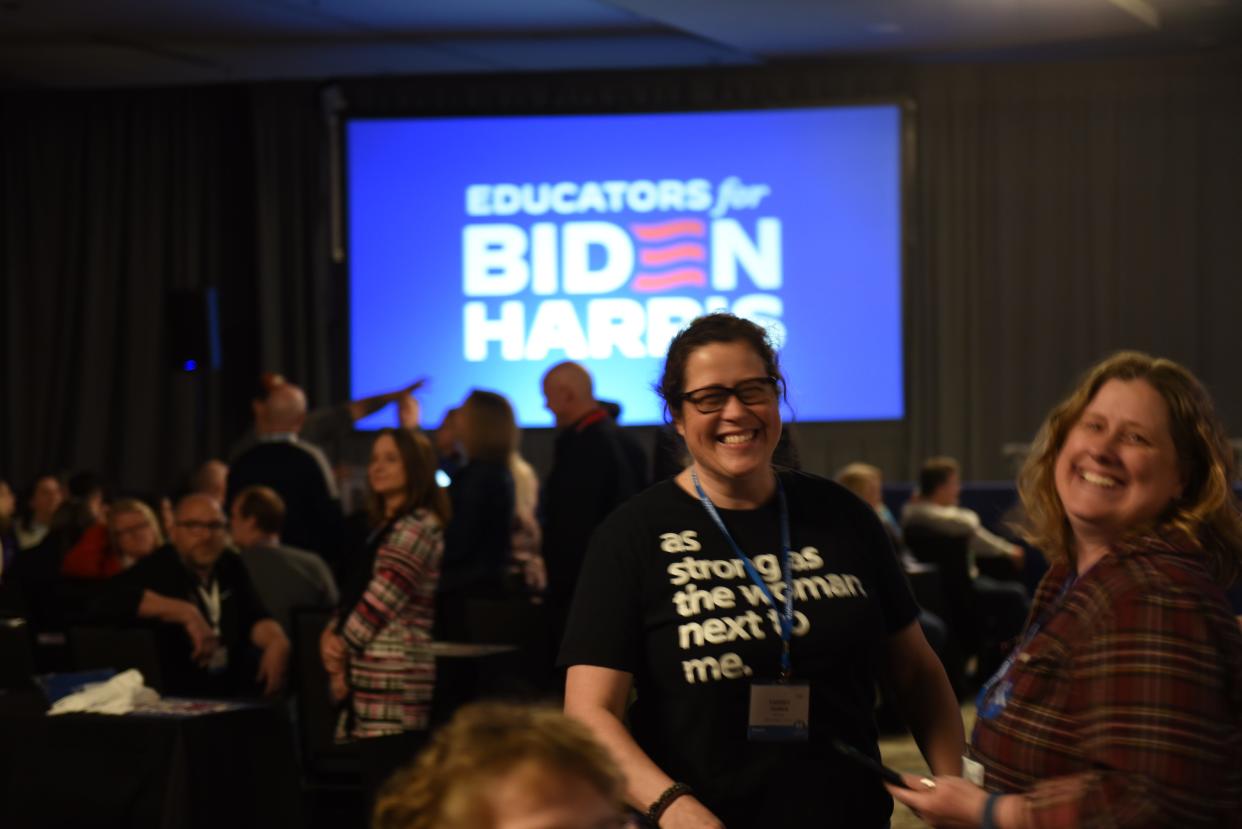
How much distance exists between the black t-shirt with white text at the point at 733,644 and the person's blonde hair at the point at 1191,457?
0.32m

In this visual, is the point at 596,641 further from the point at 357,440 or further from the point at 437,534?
the point at 357,440

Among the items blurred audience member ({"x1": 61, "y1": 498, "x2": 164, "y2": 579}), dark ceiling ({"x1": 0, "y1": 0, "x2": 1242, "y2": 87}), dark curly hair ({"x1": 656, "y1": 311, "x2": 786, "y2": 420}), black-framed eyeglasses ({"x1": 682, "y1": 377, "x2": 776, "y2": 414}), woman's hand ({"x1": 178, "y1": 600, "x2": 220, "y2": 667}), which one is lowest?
woman's hand ({"x1": 178, "y1": 600, "x2": 220, "y2": 667})

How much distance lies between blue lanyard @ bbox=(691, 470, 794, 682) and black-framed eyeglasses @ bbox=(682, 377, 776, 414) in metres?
0.11

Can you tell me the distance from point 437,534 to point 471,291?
6.56 meters

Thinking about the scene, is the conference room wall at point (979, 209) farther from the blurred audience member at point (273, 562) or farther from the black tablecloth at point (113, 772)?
the black tablecloth at point (113, 772)

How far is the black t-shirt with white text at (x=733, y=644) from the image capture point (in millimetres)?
1957

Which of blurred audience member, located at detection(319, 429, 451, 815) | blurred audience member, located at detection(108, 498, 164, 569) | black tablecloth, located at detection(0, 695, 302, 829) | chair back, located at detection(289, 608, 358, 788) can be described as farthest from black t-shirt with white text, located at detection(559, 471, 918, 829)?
blurred audience member, located at detection(108, 498, 164, 569)

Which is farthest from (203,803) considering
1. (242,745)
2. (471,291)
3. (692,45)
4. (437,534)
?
(692,45)

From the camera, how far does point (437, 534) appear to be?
4.12 m

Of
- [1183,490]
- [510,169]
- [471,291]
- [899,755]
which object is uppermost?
[510,169]

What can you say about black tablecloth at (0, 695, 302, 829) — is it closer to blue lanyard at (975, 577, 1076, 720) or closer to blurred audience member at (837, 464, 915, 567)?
blue lanyard at (975, 577, 1076, 720)

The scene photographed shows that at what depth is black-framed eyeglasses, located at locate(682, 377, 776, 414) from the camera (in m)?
2.06

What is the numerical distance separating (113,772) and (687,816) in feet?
6.71

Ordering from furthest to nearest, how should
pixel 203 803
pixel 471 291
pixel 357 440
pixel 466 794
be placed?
pixel 357 440, pixel 471 291, pixel 203 803, pixel 466 794
